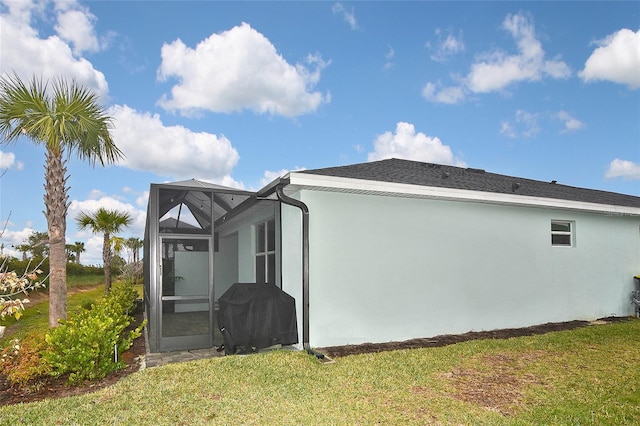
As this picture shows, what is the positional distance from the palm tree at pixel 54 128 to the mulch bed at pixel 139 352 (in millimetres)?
2234

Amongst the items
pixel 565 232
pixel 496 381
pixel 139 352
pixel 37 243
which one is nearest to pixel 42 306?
pixel 37 243

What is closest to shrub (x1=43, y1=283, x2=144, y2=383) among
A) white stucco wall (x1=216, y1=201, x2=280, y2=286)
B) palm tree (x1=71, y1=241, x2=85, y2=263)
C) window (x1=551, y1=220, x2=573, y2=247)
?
white stucco wall (x1=216, y1=201, x2=280, y2=286)

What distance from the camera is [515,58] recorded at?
11.0 metres

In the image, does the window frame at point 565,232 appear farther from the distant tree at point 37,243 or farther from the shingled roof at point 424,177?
the distant tree at point 37,243

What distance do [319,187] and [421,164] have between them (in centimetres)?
489

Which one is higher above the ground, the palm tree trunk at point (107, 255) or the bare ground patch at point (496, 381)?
the palm tree trunk at point (107, 255)

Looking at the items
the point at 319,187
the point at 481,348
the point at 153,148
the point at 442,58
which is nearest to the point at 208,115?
the point at 153,148

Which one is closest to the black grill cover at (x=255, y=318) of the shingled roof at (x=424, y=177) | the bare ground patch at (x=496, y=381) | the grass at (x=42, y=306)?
the shingled roof at (x=424, y=177)

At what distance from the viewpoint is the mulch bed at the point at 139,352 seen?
488cm

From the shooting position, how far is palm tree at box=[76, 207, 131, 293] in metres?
16.5

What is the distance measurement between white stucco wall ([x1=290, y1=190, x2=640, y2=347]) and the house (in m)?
0.02

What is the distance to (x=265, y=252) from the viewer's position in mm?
8703

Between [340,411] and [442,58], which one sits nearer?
[340,411]

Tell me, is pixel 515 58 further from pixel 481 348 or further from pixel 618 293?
pixel 481 348
